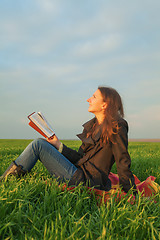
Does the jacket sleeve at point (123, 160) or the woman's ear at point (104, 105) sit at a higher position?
the woman's ear at point (104, 105)

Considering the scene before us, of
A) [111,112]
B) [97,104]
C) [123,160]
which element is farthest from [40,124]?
[123,160]

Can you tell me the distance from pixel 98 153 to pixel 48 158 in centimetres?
78

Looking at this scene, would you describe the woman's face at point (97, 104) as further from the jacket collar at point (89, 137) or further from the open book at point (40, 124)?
the open book at point (40, 124)

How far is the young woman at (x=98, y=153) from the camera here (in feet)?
9.78

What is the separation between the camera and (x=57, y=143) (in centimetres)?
358

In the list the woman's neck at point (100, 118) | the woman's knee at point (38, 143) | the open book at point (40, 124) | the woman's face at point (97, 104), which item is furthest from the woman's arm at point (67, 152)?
the woman's face at point (97, 104)

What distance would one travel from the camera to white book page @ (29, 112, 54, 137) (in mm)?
3095

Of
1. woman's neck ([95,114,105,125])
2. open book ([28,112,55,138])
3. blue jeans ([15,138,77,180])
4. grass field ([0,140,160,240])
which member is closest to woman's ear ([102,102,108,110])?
woman's neck ([95,114,105,125])

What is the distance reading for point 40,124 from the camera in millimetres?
3131

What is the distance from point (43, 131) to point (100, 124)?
2.85 feet

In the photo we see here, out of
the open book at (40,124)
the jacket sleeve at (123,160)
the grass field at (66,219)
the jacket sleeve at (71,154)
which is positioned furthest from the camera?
the jacket sleeve at (71,154)

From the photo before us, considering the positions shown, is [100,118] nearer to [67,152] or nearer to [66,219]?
[67,152]

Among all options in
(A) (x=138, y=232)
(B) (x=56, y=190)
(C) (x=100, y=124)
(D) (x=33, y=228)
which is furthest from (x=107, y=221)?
(C) (x=100, y=124)

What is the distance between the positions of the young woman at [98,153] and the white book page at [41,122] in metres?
0.23
